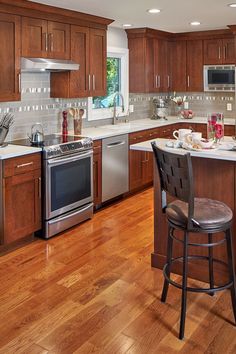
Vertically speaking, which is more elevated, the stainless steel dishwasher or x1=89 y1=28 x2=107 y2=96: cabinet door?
x1=89 y1=28 x2=107 y2=96: cabinet door

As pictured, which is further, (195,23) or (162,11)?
(195,23)

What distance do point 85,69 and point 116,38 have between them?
130 centimetres

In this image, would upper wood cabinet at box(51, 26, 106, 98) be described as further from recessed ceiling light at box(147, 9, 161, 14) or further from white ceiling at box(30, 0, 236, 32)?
recessed ceiling light at box(147, 9, 161, 14)

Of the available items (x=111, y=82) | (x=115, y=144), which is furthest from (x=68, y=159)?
(x=111, y=82)

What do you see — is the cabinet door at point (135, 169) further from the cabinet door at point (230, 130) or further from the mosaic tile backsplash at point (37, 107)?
the cabinet door at point (230, 130)

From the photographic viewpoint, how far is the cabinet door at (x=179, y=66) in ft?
23.4

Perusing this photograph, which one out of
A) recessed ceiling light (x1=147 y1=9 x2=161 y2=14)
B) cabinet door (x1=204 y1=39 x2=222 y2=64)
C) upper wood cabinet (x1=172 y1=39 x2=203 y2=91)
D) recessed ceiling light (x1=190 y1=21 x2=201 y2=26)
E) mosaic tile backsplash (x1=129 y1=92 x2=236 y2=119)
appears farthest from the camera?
upper wood cabinet (x1=172 y1=39 x2=203 y2=91)

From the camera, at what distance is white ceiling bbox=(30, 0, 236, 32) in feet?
14.4

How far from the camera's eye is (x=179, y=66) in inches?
284

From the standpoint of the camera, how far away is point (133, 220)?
16.3 feet

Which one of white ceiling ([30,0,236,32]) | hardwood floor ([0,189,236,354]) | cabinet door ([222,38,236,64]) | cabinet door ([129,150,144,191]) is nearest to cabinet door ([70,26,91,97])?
white ceiling ([30,0,236,32])

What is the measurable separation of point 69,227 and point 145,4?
249cm

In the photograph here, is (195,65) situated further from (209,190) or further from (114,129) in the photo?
(209,190)

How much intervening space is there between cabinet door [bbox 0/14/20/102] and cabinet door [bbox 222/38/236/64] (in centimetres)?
373
